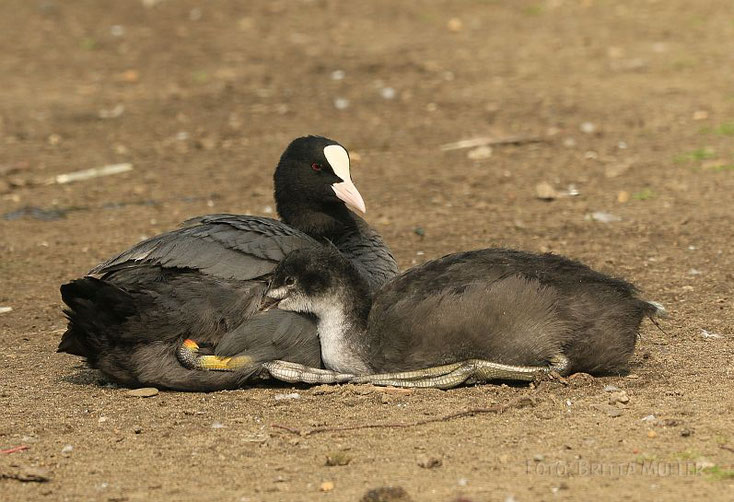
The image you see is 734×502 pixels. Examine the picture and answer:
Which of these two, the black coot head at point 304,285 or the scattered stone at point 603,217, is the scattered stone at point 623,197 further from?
the black coot head at point 304,285

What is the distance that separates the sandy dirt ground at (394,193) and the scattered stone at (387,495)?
0.05 meters

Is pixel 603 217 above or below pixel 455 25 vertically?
below

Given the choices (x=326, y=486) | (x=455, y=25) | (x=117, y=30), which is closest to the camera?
(x=326, y=486)

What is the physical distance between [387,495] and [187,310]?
5.32 feet

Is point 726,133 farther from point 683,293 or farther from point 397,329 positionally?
point 397,329

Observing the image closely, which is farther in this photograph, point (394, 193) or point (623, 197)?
point (394, 193)

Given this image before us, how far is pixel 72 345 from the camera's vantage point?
203 inches

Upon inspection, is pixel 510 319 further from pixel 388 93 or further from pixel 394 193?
pixel 388 93

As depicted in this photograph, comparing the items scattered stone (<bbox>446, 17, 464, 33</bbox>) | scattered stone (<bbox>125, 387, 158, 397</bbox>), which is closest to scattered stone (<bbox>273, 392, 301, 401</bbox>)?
scattered stone (<bbox>125, 387, 158, 397</bbox>)

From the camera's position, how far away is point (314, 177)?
6.23 meters

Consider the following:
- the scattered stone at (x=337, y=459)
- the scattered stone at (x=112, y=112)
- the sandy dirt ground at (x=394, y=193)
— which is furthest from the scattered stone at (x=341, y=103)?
the scattered stone at (x=337, y=459)

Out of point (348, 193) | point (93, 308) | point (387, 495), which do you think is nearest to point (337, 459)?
point (387, 495)

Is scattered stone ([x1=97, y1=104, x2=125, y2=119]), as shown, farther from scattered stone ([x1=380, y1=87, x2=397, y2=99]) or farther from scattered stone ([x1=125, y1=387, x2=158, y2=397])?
scattered stone ([x1=125, y1=387, x2=158, y2=397])

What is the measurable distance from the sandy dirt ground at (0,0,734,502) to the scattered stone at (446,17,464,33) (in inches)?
2.6
